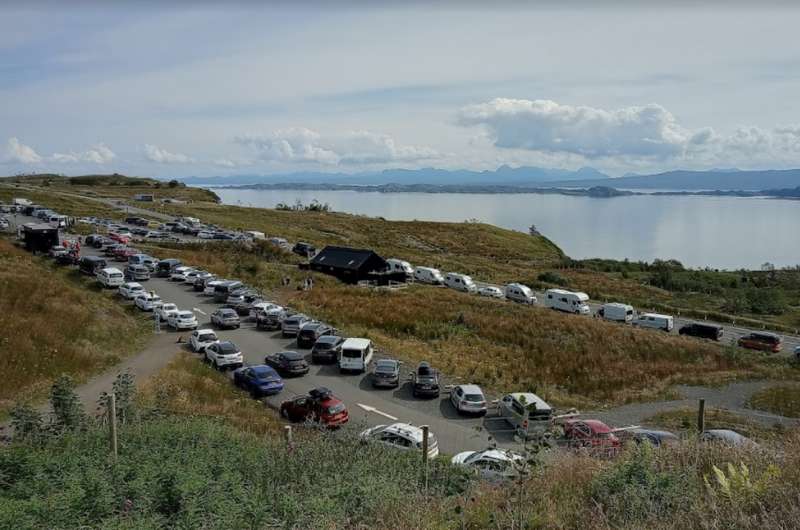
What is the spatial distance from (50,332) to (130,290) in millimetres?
11378

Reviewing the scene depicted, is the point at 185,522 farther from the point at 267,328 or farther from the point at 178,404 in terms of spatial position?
the point at 267,328

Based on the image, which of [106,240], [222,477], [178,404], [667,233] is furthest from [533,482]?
[667,233]

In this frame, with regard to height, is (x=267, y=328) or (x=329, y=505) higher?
(x=329, y=505)

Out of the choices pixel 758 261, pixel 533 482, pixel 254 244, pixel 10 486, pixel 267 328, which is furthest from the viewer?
pixel 758 261

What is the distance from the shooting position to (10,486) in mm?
8844

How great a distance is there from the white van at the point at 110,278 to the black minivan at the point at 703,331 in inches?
1550

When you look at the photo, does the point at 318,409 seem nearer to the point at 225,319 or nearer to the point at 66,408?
the point at 66,408

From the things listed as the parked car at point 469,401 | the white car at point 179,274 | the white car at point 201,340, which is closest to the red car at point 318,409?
the parked car at point 469,401

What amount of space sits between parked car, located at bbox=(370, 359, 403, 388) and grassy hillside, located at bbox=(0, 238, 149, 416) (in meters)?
11.3

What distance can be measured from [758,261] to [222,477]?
13163 centimetres

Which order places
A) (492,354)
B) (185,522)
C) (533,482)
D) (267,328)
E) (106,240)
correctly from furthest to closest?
(106,240) → (267,328) → (492,354) → (533,482) → (185,522)

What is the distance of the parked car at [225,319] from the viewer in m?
31.7

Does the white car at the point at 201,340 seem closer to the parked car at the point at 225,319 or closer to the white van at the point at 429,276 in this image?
the parked car at the point at 225,319

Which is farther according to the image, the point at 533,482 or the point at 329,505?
the point at 533,482
